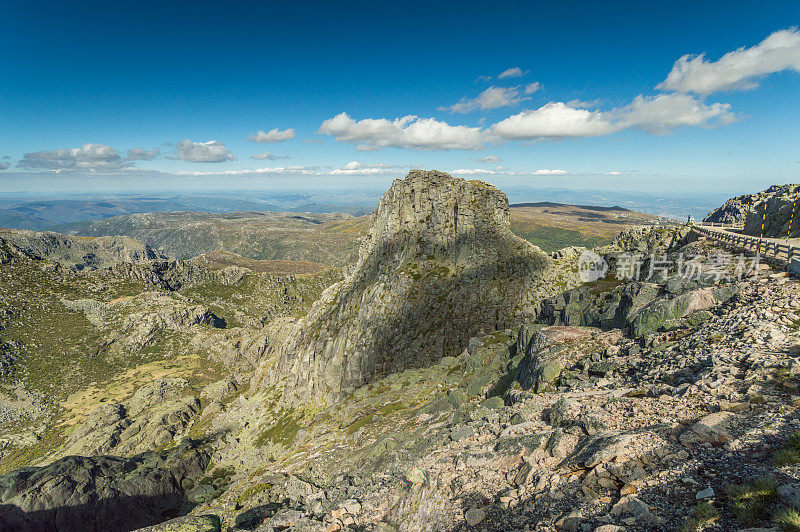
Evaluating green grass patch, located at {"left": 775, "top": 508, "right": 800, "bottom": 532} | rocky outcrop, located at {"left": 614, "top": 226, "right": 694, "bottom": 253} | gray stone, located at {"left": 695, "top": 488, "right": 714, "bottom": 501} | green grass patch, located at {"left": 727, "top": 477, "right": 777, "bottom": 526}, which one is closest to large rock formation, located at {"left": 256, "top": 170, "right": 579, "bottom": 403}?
rocky outcrop, located at {"left": 614, "top": 226, "right": 694, "bottom": 253}

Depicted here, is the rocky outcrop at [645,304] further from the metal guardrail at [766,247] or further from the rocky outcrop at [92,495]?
the rocky outcrop at [92,495]

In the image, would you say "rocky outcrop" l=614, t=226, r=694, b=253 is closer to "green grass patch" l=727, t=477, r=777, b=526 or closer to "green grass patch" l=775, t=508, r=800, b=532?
"green grass patch" l=727, t=477, r=777, b=526

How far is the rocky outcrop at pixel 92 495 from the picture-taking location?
46844mm

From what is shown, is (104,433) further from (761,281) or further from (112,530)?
(761,281)

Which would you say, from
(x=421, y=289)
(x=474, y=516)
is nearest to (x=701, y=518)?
(x=474, y=516)

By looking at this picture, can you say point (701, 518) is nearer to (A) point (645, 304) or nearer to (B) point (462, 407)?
(B) point (462, 407)

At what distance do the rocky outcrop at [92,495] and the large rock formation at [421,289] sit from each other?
2596 cm

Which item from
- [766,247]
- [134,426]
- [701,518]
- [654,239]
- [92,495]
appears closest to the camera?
[701,518]

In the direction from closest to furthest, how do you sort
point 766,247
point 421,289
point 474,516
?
1. point 474,516
2. point 766,247
3. point 421,289

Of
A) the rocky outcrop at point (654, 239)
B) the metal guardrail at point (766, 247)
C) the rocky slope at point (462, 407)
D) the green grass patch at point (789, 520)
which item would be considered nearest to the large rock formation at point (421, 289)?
the rocky slope at point (462, 407)

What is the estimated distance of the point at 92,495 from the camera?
51125mm

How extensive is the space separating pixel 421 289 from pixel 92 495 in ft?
207

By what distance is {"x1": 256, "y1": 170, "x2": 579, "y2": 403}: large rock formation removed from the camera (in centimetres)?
6159

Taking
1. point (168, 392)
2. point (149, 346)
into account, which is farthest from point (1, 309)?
point (168, 392)
